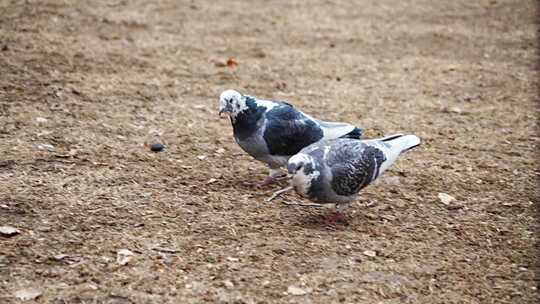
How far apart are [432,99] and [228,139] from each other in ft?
8.26

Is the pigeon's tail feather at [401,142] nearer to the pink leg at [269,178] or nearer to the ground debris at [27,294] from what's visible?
the pink leg at [269,178]

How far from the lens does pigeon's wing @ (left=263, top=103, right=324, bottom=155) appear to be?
4.11m

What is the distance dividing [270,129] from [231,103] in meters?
0.31

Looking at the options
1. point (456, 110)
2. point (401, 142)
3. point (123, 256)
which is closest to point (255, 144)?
point (401, 142)

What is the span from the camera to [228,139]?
5.32 metres

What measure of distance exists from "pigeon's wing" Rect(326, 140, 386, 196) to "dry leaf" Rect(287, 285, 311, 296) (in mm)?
733

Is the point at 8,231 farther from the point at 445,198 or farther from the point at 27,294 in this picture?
the point at 445,198

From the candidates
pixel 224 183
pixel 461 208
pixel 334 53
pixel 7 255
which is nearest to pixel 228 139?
pixel 224 183

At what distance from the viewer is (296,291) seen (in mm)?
3094

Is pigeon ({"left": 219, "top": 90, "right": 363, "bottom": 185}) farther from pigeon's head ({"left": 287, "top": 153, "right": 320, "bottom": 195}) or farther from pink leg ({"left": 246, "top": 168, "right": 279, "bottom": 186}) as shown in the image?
pigeon's head ({"left": 287, "top": 153, "right": 320, "bottom": 195})

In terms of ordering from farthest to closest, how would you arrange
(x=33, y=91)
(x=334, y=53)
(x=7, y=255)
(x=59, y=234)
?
(x=334, y=53)
(x=33, y=91)
(x=59, y=234)
(x=7, y=255)

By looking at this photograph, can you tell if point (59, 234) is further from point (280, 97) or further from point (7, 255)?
point (280, 97)

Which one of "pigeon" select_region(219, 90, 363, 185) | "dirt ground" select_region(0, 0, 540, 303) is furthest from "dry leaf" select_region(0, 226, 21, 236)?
"pigeon" select_region(219, 90, 363, 185)

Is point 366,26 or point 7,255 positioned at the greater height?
point 366,26
